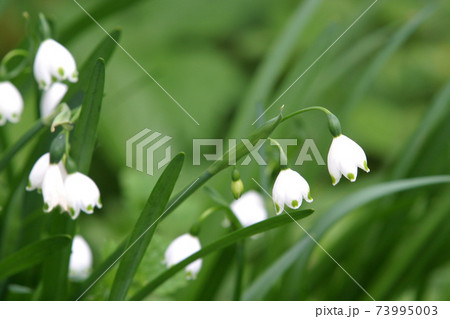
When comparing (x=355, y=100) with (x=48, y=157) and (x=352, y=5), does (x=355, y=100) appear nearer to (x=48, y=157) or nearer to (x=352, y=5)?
(x=48, y=157)

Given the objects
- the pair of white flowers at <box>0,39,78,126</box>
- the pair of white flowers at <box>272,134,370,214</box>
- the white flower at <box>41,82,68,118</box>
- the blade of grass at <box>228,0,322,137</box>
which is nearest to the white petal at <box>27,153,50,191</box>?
the pair of white flowers at <box>0,39,78,126</box>

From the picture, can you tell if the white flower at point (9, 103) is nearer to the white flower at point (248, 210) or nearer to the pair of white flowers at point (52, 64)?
the pair of white flowers at point (52, 64)

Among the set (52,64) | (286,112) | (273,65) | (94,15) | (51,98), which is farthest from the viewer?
(273,65)

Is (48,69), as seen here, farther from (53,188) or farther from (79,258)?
(79,258)

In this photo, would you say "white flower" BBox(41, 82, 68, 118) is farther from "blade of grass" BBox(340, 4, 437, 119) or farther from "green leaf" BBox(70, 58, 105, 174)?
"blade of grass" BBox(340, 4, 437, 119)

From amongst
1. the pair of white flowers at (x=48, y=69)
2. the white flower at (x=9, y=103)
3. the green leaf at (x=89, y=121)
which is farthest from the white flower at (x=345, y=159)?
the white flower at (x=9, y=103)

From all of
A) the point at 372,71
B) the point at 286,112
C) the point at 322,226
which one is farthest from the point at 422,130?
the point at 322,226
